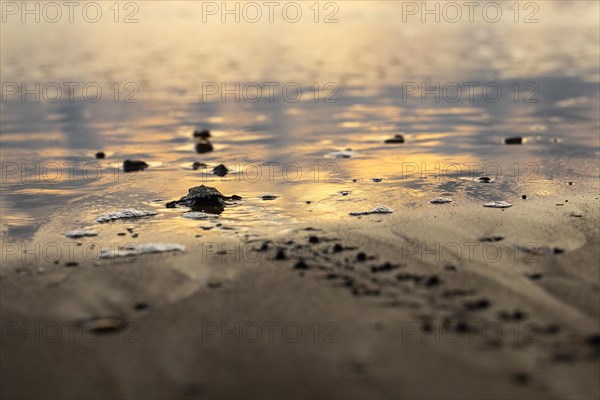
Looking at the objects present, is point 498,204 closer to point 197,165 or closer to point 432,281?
point 432,281

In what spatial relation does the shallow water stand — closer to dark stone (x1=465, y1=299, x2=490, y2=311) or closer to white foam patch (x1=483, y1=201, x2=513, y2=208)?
white foam patch (x1=483, y1=201, x2=513, y2=208)

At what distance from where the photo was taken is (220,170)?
8211 mm

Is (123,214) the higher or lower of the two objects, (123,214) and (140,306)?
the higher

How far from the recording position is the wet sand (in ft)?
11.2

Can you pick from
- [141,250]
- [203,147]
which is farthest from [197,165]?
[141,250]

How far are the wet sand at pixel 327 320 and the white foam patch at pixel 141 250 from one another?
12 cm

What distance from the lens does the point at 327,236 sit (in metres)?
5.46

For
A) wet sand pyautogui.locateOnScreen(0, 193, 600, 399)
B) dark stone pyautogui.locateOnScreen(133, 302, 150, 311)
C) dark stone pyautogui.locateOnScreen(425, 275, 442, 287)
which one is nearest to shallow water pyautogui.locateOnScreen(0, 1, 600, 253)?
wet sand pyautogui.locateOnScreen(0, 193, 600, 399)

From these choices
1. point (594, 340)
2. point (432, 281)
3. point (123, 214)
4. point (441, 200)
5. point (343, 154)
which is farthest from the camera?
point (343, 154)

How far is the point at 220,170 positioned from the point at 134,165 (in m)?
1.06

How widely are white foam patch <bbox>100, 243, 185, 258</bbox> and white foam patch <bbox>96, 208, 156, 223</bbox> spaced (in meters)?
1.00

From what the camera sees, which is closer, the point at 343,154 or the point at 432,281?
the point at 432,281

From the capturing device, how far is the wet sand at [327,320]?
3426 mm

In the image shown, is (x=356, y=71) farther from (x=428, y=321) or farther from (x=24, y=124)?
(x=428, y=321)
